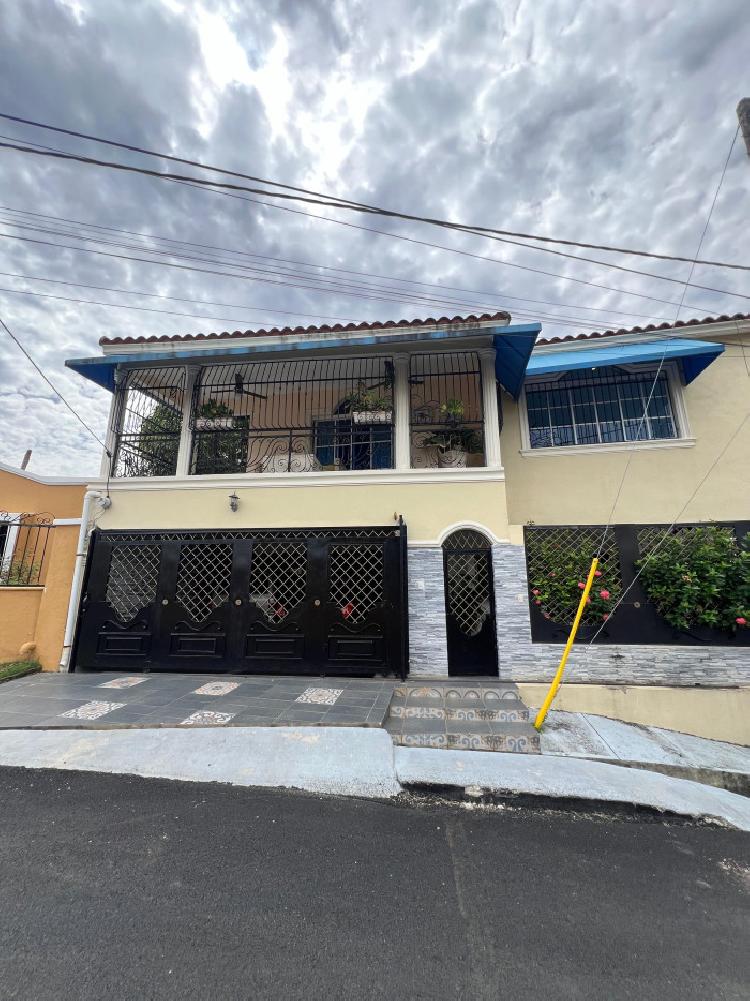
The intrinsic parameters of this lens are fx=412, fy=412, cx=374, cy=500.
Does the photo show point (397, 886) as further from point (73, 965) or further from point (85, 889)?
point (85, 889)

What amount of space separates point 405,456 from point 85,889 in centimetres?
567

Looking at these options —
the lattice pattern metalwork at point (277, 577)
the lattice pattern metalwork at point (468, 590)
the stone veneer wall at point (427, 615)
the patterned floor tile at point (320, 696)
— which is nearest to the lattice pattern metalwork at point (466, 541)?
the lattice pattern metalwork at point (468, 590)

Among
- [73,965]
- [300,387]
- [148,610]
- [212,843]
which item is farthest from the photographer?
[300,387]

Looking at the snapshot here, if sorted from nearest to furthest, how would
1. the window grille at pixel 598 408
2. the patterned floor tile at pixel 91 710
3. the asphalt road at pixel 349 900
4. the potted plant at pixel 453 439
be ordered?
the asphalt road at pixel 349 900 → the patterned floor tile at pixel 91 710 → the potted plant at pixel 453 439 → the window grille at pixel 598 408

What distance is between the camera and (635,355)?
685 centimetres

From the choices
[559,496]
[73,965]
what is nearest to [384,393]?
[559,496]

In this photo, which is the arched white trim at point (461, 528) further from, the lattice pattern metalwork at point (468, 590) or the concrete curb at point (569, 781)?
the concrete curb at point (569, 781)

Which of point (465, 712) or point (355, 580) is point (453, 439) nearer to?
point (355, 580)

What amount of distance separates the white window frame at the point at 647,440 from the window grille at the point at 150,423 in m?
6.55

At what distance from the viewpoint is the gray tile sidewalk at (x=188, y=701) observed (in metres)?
4.33

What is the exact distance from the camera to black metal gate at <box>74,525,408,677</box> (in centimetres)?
602

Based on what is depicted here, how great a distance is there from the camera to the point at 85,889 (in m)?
2.19

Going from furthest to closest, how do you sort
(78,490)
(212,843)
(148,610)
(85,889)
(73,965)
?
(78,490)
(148,610)
(212,843)
(85,889)
(73,965)

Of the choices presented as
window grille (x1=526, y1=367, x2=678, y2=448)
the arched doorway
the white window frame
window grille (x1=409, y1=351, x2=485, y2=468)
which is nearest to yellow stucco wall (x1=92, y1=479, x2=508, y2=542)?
the arched doorway
